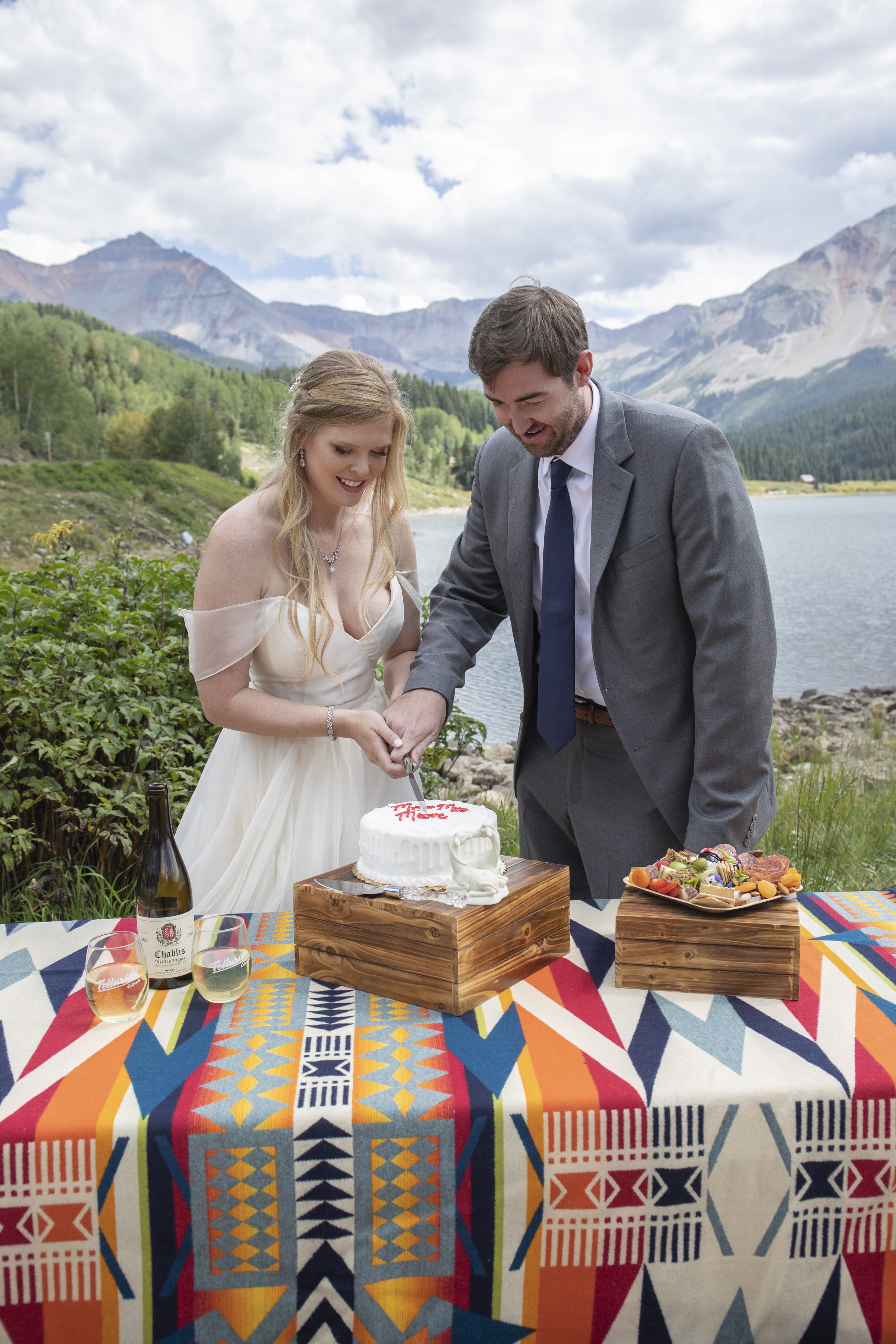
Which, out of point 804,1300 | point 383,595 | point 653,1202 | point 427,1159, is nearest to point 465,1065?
point 427,1159

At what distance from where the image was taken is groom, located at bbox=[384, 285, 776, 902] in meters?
2.05

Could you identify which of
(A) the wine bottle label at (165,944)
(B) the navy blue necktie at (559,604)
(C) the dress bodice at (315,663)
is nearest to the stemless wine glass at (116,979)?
(A) the wine bottle label at (165,944)

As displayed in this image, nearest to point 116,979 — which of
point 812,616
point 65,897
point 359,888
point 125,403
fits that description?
point 359,888

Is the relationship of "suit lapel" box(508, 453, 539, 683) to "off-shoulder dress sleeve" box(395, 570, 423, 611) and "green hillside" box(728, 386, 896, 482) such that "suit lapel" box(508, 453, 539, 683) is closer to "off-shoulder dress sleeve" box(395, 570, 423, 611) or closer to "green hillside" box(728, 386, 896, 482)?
"off-shoulder dress sleeve" box(395, 570, 423, 611)

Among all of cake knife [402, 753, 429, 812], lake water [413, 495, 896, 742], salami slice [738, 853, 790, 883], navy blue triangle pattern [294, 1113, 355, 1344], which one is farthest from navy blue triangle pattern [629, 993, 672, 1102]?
lake water [413, 495, 896, 742]

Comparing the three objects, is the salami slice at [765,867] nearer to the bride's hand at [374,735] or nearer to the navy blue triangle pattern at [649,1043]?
the navy blue triangle pattern at [649,1043]

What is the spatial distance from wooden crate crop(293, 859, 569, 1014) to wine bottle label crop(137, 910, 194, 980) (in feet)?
0.62

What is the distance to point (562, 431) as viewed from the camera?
213 centimetres

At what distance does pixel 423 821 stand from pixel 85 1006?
2.02 ft

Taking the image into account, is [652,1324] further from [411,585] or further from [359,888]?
[411,585]

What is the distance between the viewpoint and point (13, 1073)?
1.25 meters

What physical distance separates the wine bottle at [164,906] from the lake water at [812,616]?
6.73ft

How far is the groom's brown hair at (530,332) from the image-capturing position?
1.97 metres

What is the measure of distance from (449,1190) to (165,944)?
61cm
